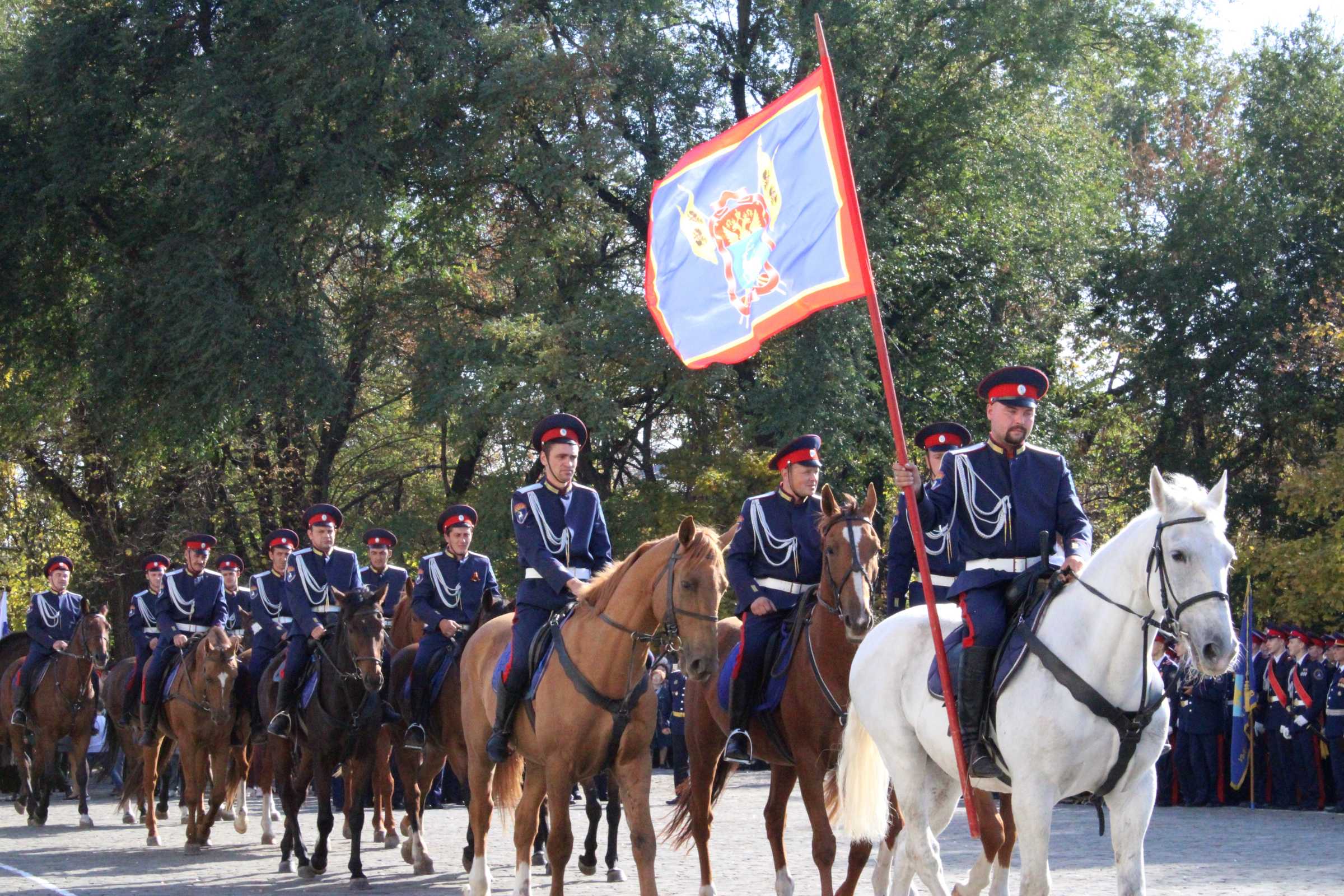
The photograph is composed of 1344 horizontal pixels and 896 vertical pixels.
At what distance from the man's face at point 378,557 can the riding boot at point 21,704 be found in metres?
6.20

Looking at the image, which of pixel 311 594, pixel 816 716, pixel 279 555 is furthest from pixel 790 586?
pixel 279 555

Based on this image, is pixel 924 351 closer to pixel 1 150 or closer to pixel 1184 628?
pixel 1 150

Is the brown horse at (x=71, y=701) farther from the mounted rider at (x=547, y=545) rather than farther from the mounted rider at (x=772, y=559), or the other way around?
the mounted rider at (x=772, y=559)

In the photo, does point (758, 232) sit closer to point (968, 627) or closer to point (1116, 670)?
point (968, 627)

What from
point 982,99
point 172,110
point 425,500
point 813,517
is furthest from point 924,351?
point 813,517

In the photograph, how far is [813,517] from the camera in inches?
432

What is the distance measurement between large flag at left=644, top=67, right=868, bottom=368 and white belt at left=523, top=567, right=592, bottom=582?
1951mm

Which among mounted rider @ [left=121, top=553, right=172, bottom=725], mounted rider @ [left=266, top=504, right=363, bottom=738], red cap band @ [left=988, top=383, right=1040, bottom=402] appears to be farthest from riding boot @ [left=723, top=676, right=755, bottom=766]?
mounted rider @ [left=121, top=553, right=172, bottom=725]

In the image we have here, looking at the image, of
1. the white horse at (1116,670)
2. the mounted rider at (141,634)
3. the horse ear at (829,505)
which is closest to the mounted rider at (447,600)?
the horse ear at (829,505)

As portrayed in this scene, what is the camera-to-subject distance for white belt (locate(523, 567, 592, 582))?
34.2 feet

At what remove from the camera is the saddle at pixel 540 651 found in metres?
10.1

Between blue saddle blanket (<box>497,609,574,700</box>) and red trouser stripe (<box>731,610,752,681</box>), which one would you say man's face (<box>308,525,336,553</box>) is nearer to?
blue saddle blanket (<box>497,609,574,700</box>)

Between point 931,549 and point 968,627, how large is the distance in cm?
356

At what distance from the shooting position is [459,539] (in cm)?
1405
